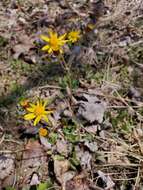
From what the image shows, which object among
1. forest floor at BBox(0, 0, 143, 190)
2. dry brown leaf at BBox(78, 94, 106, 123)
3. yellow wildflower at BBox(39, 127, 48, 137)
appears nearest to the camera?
forest floor at BBox(0, 0, 143, 190)

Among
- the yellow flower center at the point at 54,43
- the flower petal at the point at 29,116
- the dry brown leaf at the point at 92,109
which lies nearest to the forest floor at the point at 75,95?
the dry brown leaf at the point at 92,109

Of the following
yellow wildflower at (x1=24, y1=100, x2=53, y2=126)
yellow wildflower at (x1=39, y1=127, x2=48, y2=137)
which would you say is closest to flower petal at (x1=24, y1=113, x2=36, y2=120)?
yellow wildflower at (x1=24, y1=100, x2=53, y2=126)

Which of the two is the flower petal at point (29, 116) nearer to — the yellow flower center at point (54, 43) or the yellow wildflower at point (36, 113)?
the yellow wildflower at point (36, 113)

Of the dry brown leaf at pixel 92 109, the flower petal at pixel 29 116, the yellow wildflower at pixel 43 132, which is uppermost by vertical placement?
the flower petal at pixel 29 116

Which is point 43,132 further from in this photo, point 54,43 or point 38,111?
point 54,43

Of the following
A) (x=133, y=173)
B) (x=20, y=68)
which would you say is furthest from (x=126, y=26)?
(x=133, y=173)

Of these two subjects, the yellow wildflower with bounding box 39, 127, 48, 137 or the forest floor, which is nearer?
the forest floor

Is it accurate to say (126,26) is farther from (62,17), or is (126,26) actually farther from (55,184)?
(55,184)

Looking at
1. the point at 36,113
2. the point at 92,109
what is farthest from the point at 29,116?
the point at 92,109

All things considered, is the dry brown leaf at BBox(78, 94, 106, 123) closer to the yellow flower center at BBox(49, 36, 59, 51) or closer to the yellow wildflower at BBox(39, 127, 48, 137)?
the yellow wildflower at BBox(39, 127, 48, 137)
